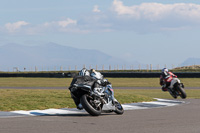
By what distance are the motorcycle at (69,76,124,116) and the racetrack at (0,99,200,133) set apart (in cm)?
26

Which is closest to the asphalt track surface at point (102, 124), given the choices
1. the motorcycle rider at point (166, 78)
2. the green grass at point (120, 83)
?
the motorcycle rider at point (166, 78)

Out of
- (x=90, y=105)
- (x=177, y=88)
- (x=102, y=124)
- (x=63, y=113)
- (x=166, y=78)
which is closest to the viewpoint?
(x=102, y=124)

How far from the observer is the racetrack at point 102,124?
963cm

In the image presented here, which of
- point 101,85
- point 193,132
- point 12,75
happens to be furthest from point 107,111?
point 12,75

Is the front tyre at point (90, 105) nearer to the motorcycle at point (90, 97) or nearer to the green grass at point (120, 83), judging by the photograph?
the motorcycle at point (90, 97)

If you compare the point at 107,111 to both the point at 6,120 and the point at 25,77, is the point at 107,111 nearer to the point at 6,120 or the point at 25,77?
the point at 6,120

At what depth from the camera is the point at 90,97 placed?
1248cm

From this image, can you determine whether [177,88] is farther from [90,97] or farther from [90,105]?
[90,105]

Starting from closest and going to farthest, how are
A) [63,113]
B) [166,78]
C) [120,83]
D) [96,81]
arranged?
[96,81]
[63,113]
[166,78]
[120,83]

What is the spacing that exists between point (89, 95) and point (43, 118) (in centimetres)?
144

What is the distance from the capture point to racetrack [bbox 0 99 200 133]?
9.63 metres

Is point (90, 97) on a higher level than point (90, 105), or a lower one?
higher

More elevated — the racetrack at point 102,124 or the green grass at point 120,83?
the green grass at point 120,83

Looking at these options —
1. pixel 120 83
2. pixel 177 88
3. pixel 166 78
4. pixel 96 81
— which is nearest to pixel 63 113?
pixel 96 81
